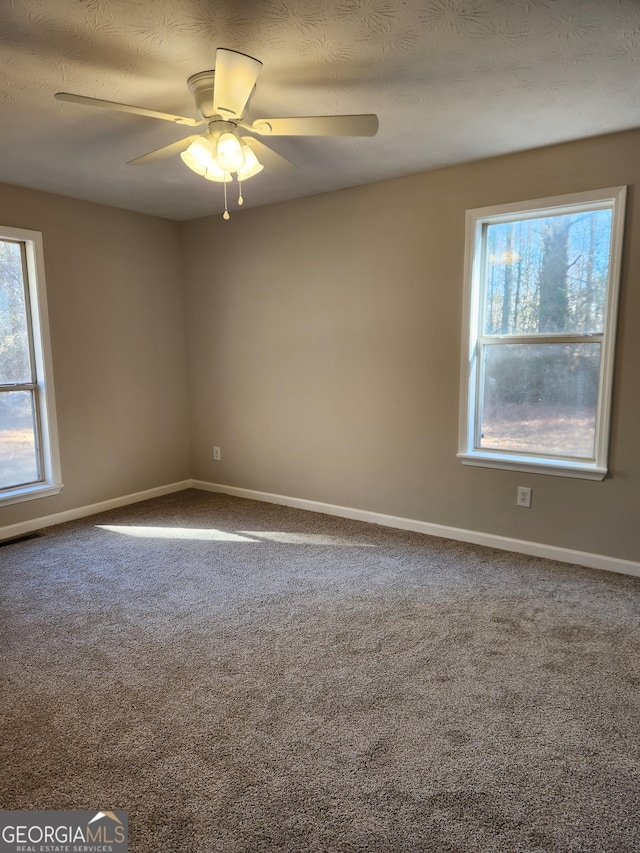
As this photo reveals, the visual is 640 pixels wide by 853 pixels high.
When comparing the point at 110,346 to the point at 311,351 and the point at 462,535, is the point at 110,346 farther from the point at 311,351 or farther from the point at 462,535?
the point at 462,535

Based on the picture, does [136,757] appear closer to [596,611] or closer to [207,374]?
[596,611]

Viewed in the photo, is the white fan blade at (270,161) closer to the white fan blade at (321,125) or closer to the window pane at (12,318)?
the white fan blade at (321,125)

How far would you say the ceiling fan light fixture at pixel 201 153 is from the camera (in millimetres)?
2260

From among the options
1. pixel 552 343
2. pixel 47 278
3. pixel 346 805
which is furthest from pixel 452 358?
pixel 47 278

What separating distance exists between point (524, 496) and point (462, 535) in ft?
1.68

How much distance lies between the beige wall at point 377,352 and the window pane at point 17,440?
1457 mm

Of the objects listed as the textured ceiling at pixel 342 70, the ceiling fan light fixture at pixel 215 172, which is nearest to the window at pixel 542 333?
the textured ceiling at pixel 342 70

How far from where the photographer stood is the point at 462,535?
3668mm

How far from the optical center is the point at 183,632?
2.53 meters

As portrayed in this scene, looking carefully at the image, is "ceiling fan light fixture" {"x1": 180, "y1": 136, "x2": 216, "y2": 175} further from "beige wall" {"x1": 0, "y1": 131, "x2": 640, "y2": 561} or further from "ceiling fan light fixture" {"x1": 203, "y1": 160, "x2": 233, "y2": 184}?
"beige wall" {"x1": 0, "y1": 131, "x2": 640, "y2": 561}

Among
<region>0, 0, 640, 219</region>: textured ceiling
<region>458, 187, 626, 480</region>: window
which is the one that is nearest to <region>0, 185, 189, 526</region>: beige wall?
<region>0, 0, 640, 219</region>: textured ceiling

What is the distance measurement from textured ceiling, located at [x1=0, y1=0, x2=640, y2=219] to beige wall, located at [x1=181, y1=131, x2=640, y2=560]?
31cm

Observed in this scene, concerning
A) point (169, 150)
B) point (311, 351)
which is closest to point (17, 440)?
point (311, 351)

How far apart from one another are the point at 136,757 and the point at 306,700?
0.61m
